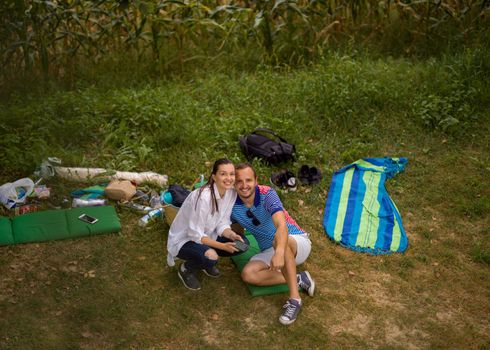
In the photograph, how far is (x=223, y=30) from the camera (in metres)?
8.39

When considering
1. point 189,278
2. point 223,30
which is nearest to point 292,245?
point 189,278

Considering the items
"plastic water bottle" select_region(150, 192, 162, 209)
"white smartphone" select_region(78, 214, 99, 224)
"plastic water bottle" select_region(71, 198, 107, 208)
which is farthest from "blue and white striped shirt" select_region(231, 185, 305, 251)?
"plastic water bottle" select_region(71, 198, 107, 208)

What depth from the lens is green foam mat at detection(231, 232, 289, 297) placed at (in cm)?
492

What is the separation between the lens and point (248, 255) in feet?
17.5

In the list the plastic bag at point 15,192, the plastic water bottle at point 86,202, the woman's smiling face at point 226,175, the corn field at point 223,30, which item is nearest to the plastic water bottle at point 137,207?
the plastic water bottle at point 86,202

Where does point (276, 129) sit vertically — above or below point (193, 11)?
below

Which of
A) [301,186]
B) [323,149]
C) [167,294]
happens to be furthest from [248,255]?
[323,149]

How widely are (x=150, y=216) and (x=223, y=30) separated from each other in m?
→ 3.48

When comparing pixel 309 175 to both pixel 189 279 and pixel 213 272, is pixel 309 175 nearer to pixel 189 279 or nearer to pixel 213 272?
pixel 213 272

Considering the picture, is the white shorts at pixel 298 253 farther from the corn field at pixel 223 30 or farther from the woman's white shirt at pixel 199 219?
the corn field at pixel 223 30

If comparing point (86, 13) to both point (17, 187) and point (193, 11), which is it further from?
point (17, 187)

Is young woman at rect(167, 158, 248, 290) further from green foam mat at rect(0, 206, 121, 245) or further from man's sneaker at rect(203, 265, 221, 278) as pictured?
green foam mat at rect(0, 206, 121, 245)

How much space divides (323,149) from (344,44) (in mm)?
2321

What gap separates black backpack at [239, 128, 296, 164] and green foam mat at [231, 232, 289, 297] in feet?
3.78
